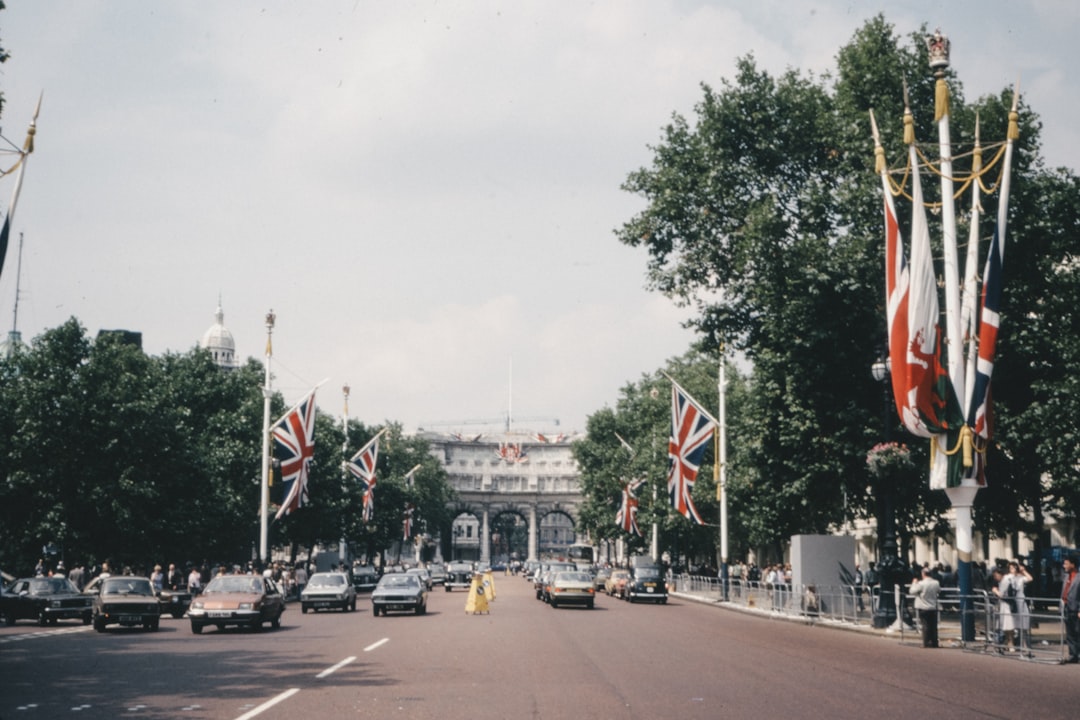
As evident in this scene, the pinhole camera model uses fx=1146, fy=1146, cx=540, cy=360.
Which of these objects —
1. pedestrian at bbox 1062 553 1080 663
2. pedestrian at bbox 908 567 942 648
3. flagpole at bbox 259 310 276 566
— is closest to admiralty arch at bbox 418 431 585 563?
flagpole at bbox 259 310 276 566

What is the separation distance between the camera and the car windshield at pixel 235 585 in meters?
30.7

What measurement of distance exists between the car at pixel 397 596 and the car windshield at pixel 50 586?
9.82m

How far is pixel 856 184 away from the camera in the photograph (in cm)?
3275

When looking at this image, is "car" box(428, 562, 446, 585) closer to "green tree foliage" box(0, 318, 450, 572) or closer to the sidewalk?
"green tree foliage" box(0, 318, 450, 572)

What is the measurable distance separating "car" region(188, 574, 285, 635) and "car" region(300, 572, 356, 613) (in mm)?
11288

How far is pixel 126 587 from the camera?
30984 millimetres

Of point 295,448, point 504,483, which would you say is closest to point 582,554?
point 504,483

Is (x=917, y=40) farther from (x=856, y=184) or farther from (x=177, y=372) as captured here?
(x=177, y=372)

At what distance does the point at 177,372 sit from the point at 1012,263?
47.3 m

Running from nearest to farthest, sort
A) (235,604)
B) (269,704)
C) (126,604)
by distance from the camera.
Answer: (269,704), (235,604), (126,604)

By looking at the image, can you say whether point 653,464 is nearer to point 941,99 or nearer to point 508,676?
point 941,99

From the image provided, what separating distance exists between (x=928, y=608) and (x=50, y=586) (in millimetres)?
25576

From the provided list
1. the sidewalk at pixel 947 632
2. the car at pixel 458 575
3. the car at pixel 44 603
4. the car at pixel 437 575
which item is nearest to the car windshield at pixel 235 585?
the car at pixel 44 603

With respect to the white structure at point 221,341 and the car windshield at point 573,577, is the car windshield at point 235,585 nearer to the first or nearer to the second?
the car windshield at point 573,577
